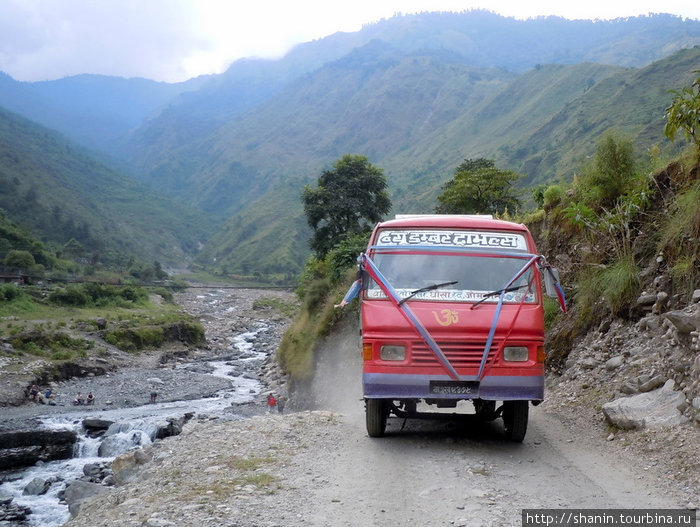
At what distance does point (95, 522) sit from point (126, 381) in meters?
35.9

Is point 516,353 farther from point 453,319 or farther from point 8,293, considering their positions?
point 8,293

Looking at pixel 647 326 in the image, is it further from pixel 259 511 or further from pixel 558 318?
pixel 259 511

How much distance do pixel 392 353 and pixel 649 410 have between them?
3709mm

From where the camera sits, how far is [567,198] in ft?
56.3

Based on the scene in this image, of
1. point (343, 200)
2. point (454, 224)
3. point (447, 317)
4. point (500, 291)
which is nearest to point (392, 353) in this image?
point (447, 317)

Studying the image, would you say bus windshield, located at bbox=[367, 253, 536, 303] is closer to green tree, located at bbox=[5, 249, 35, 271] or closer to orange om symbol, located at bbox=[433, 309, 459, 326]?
orange om symbol, located at bbox=[433, 309, 459, 326]

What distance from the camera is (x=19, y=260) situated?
78875 mm

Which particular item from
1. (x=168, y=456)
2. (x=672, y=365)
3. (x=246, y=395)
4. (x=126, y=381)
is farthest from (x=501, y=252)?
(x=126, y=381)

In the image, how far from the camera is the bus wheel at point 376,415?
8.91m

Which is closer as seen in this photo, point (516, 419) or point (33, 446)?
point (516, 419)

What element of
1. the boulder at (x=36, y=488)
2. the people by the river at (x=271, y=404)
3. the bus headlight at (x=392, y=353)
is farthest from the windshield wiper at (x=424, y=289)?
the people by the river at (x=271, y=404)

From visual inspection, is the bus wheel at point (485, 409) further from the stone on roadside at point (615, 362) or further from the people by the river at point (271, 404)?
the people by the river at point (271, 404)

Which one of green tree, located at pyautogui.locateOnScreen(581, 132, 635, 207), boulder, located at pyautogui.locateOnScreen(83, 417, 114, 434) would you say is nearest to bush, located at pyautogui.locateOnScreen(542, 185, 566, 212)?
green tree, located at pyautogui.locateOnScreen(581, 132, 635, 207)

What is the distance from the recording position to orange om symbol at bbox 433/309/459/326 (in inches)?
313
